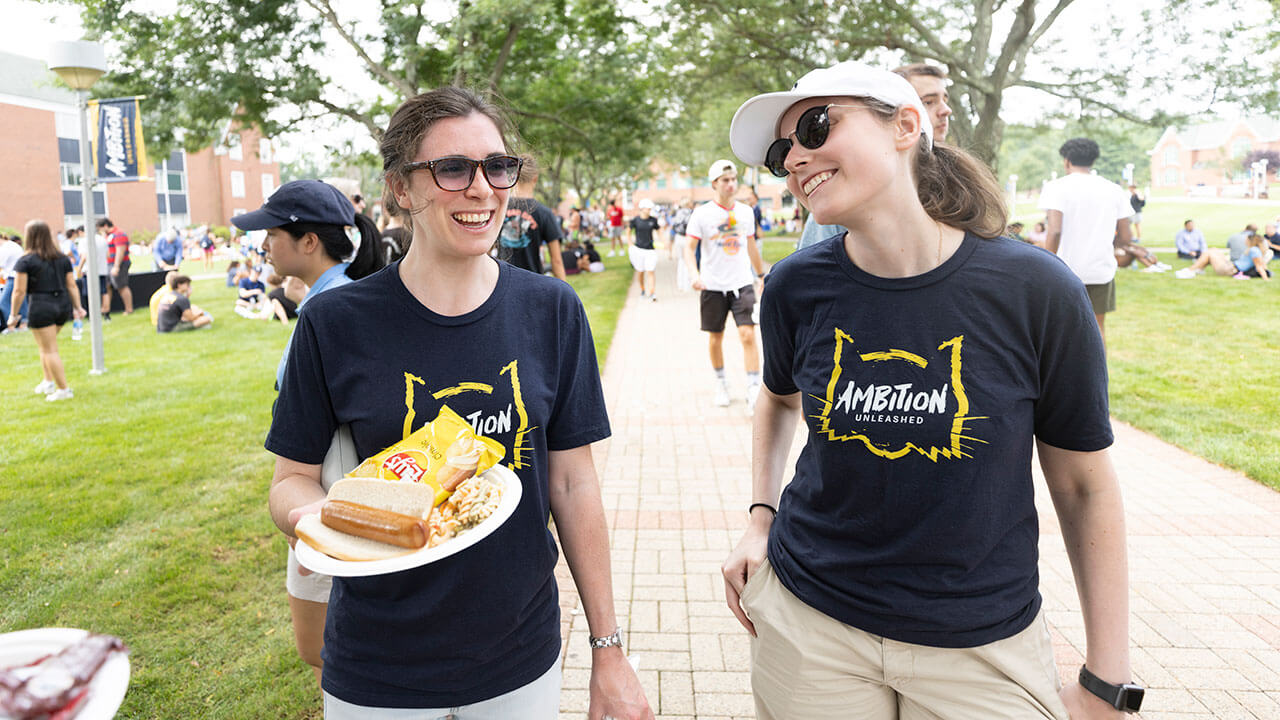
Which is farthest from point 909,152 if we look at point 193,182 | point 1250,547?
point 193,182

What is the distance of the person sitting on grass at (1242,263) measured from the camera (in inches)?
746

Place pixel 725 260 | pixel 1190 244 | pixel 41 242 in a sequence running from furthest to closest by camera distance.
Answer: pixel 1190 244
pixel 41 242
pixel 725 260

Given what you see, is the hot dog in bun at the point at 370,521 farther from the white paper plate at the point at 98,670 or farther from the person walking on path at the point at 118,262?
the person walking on path at the point at 118,262

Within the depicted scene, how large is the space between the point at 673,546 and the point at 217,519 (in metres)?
3.19

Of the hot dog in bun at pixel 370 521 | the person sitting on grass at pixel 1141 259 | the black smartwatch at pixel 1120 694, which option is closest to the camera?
the hot dog in bun at pixel 370 521

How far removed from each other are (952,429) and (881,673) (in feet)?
1.75

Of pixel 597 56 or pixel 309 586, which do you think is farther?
pixel 597 56

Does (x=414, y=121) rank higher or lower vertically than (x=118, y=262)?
higher

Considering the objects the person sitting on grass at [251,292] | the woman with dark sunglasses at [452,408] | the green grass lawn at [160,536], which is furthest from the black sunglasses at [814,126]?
the person sitting on grass at [251,292]

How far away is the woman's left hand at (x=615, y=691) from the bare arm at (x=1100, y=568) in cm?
92

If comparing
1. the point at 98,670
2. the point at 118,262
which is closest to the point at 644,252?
the point at 118,262

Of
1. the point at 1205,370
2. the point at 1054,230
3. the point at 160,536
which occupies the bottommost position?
the point at 160,536

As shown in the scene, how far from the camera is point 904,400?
5.70 feet

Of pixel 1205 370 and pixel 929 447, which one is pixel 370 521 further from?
pixel 1205 370
